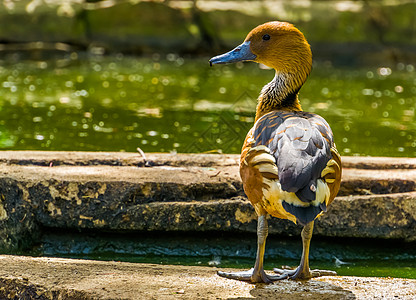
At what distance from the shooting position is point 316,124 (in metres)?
3.44

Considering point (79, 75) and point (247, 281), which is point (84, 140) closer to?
point (247, 281)

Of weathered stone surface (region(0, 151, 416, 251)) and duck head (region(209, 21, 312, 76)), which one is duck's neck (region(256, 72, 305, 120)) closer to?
duck head (region(209, 21, 312, 76))

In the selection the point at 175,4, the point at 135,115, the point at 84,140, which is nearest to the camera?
the point at 84,140

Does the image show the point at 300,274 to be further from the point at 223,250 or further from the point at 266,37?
the point at 266,37

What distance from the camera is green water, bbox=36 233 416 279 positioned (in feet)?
13.5

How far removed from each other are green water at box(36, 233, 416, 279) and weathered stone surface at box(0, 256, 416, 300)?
2.43ft

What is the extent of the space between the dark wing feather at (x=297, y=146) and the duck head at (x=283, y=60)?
373 mm

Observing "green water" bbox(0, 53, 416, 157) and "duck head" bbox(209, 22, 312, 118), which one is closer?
"duck head" bbox(209, 22, 312, 118)

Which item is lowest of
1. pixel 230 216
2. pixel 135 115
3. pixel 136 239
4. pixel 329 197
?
pixel 135 115

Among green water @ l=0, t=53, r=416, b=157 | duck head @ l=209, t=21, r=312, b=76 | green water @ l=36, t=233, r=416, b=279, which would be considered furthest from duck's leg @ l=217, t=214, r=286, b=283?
green water @ l=0, t=53, r=416, b=157

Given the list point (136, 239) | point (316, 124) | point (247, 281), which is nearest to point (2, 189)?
point (136, 239)

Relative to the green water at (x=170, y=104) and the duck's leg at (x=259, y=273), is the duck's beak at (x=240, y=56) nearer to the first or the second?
the duck's leg at (x=259, y=273)

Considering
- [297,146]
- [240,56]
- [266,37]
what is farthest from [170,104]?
[297,146]

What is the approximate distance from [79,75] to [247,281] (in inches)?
324
